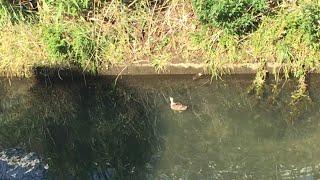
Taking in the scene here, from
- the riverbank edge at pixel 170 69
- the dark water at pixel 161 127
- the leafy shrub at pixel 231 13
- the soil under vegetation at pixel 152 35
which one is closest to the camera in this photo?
the dark water at pixel 161 127

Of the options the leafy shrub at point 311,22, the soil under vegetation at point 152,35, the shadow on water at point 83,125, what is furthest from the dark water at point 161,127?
the leafy shrub at point 311,22

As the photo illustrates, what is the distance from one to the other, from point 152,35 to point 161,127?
5.14 ft

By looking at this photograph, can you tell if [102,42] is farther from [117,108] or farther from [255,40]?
[255,40]

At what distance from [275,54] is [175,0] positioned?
5.36ft

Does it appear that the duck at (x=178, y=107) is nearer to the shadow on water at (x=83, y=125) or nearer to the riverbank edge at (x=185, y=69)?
the shadow on water at (x=83, y=125)

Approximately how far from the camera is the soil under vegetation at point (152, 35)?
23.7 feet

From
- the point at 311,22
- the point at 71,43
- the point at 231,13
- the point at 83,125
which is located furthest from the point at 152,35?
the point at 311,22

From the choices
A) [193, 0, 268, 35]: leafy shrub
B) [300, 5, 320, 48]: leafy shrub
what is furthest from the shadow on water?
[300, 5, 320, 48]: leafy shrub

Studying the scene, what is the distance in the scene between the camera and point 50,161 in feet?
20.1

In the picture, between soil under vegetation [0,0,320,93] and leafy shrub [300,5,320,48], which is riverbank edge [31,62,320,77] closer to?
soil under vegetation [0,0,320,93]

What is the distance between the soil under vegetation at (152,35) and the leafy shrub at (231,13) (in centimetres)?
1

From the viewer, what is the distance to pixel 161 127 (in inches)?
265

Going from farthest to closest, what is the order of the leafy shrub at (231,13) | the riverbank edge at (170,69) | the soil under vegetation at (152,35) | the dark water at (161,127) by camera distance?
the riverbank edge at (170,69), the soil under vegetation at (152,35), the leafy shrub at (231,13), the dark water at (161,127)

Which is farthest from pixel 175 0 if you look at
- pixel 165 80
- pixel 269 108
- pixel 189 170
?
pixel 189 170
